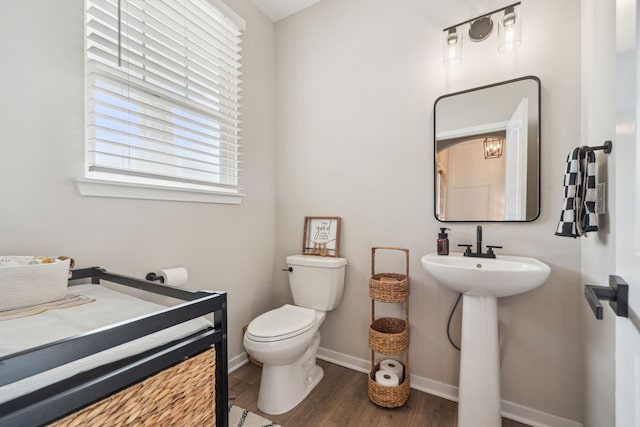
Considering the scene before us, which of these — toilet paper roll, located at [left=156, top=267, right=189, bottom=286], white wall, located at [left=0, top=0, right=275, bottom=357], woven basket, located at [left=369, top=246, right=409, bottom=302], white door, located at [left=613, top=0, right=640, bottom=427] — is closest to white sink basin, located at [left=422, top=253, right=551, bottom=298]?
woven basket, located at [left=369, top=246, right=409, bottom=302]

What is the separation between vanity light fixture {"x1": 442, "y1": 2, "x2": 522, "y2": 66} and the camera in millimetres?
1499

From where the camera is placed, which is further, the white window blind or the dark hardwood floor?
the dark hardwood floor

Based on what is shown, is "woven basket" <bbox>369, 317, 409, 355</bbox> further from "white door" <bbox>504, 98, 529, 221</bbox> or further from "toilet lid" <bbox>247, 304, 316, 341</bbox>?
"white door" <bbox>504, 98, 529, 221</bbox>

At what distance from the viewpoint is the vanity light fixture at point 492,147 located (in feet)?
5.06

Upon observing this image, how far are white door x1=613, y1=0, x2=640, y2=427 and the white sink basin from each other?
1.99 feet

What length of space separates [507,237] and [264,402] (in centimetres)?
164

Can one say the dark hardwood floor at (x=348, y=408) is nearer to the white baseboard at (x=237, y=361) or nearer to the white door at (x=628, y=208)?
the white baseboard at (x=237, y=361)

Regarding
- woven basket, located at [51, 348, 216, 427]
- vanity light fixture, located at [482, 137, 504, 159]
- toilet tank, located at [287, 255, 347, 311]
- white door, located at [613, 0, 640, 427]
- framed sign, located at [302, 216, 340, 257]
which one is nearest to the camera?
white door, located at [613, 0, 640, 427]

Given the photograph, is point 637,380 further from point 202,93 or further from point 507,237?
point 202,93

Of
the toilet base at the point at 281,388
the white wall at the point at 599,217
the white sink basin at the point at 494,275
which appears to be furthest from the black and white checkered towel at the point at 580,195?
the toilet base at the point at 281,388

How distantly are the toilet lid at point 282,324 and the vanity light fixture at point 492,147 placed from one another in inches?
55.6

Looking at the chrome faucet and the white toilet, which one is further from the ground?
the chrome faucet

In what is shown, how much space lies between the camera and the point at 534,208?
4.75ft

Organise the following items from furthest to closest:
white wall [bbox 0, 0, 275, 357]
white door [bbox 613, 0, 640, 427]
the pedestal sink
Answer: the pedestal sink
white wall [bbox 0, 0, 275, 357]
white door [bbox 613, 0, 640, 427]
